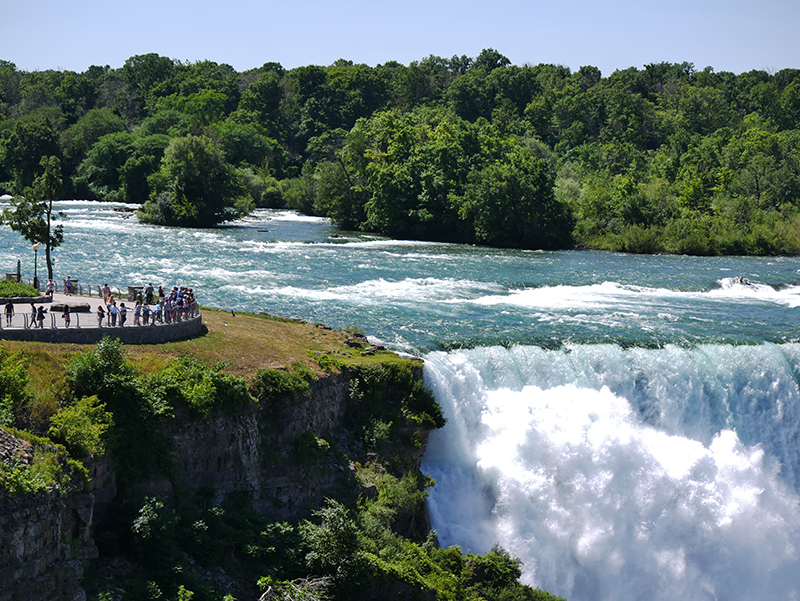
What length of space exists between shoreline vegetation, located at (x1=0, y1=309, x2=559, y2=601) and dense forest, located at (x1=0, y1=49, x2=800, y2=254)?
51.2 m

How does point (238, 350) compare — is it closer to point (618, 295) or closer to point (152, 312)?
point (152, 312)

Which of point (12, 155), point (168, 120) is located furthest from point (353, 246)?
point (168, 120)

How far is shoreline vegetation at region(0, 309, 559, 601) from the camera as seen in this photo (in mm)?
19391

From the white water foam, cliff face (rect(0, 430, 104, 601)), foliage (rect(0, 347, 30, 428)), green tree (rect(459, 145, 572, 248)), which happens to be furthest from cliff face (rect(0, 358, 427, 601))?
green tree (rect(459, 145, 572, 248))

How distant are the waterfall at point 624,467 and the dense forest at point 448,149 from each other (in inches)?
1651

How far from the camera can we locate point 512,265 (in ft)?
199

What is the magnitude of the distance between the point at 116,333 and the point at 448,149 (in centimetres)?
6199

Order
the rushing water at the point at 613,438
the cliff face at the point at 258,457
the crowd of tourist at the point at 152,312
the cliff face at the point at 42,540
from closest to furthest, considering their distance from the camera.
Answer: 1. the cliff face at the point at 42,540
2. the cliff face at the point at 258,457
3. the crowd of tourist at the point at 152,312
4. the rushing water at the point at 613,438

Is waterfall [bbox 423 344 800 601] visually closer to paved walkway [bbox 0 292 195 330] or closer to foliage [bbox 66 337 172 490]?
foliage [bbox 66 337 172 490]

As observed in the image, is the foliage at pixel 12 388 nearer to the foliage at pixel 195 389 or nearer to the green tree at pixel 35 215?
the foliage at pixel 195 389

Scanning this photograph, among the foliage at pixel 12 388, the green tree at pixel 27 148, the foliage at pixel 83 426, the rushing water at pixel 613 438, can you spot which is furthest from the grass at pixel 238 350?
the green tree at pixel 27 148

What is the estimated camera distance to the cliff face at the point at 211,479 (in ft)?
55.5

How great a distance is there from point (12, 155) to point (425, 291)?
A: 8577 centimetres

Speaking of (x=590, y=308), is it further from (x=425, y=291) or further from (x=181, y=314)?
(x=181, y=314)
